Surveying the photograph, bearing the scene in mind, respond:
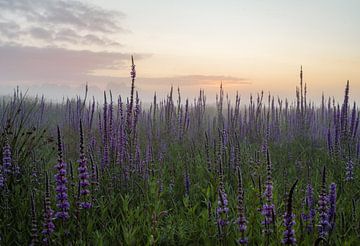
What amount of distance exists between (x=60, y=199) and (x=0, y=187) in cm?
183

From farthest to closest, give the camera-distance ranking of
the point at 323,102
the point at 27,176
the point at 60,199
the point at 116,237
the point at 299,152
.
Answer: the point at 323,102 → the point at 299,152 → the point at 27,176 → the point at 116,237 → the point at 60,199

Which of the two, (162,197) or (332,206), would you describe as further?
(162,197)

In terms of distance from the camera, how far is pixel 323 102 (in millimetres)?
16078

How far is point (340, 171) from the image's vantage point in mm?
7273

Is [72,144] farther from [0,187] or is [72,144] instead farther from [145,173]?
[0,187]

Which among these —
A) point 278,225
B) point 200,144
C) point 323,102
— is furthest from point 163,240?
point 323,102

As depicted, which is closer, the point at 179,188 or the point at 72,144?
the point at 179,188

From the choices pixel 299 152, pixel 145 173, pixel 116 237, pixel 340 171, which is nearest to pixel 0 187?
pixel 116 237

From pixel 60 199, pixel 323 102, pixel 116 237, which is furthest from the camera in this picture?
pixel 323 102

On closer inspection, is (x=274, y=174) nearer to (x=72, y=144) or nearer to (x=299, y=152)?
(x=299, y=152)

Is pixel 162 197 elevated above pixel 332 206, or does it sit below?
below

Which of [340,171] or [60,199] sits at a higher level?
[60,199]

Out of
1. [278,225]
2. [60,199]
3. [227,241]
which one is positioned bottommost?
[227,241]

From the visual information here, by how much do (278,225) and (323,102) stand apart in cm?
1357
